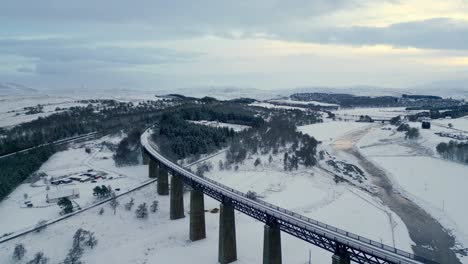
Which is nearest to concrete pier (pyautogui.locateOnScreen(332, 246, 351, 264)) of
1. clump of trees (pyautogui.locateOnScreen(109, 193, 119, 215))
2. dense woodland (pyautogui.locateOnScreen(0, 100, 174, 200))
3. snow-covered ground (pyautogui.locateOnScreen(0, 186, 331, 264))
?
snow-covered ground (pyautogui.locateOnScreen(0, 186, 331, 264))

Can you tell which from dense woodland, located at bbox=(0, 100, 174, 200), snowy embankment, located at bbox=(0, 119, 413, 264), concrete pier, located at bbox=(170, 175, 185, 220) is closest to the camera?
snowy embankment, located at bbox=(0, 119, 413, 264)

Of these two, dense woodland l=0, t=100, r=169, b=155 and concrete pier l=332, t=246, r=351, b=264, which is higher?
concrete pier l=332, t=246, r=351, b=264

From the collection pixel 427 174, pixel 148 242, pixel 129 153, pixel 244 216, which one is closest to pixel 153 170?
pixel 129 153

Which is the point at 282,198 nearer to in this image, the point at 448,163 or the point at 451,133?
the point at 448,163

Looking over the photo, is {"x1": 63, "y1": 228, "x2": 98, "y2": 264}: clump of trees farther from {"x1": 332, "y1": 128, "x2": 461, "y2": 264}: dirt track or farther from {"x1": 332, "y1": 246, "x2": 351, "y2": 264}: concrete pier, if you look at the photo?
{"x1": 332, "y1": 128, "x2": 461, "y2": 264}: dirt track

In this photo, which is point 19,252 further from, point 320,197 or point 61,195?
point 320,197
